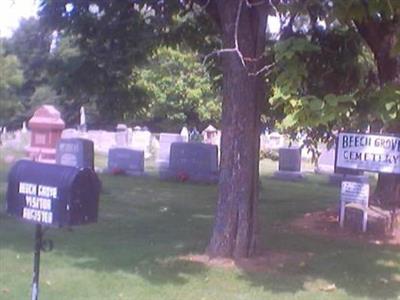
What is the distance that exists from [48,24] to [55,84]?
1905mm

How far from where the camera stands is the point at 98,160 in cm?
2883

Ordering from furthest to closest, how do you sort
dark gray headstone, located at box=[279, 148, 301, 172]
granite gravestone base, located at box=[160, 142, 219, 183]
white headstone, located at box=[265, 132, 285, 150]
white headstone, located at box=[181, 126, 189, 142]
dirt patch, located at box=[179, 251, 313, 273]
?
white headstone, located at box=[265, 132, 285, 150], white headstone, located at box=[181, 126, 189, 142], dark gray headstone, located at box=[279, 148, 301, 172], granite gravestone base, located at box=[160, 142, 219, 183], dirt patch, located at box=[179, 251, 313, 273]

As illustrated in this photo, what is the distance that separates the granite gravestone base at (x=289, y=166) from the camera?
23.1 m

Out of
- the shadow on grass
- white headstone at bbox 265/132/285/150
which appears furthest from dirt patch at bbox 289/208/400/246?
white headstone at bbox 265/132/285/150

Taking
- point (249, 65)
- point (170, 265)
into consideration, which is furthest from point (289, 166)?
point (170, 265)

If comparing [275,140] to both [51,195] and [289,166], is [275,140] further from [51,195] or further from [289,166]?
[51,195]

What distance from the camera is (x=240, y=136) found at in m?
8.52

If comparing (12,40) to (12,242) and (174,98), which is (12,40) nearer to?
(174,98)

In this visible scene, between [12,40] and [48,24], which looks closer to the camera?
[48,24]

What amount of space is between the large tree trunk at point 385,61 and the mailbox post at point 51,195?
7.35m

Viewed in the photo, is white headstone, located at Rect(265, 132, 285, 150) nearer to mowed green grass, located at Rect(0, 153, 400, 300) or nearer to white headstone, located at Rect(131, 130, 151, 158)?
white headstone, located at Rect(131, 130, 151, 158)

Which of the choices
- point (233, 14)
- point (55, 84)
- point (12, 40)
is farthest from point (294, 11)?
point (12, 40)

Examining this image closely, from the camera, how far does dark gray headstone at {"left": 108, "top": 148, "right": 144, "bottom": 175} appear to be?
2223 cm

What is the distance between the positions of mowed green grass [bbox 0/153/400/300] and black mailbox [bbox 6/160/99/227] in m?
1.93
